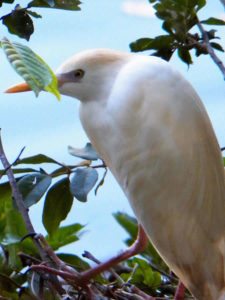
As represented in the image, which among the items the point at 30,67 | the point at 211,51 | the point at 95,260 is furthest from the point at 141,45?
the point at 30,67

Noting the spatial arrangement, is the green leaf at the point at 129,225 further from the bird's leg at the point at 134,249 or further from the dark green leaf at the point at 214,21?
the dark green leaf at the point at 214,21

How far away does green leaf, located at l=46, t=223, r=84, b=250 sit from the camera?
4.31 ft

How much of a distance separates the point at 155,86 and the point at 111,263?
309mm

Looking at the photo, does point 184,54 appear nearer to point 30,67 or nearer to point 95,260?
point 95,260

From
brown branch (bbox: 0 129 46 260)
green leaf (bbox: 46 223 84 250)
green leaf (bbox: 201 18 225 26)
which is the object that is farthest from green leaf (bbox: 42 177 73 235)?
green leaf (bbox: 201 18 225 26)

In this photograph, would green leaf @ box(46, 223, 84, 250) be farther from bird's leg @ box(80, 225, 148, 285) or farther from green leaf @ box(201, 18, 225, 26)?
green leaf @ box(201, 18, 225, 26)

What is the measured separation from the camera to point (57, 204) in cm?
133

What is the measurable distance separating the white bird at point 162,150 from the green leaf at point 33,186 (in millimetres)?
109

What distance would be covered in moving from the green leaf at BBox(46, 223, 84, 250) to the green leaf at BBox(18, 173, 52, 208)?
0.09m

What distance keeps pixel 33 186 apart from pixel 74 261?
162 millimetres

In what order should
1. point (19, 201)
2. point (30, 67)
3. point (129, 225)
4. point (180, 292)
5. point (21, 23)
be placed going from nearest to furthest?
1. point (30, 67)
2. point (19, 201)
3. point (21, 23)
4. point (180, 292)
5. point (129, 225)

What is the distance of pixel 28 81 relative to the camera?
2.62ft

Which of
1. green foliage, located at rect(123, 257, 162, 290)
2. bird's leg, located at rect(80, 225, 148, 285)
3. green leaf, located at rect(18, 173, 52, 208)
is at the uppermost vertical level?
green leaf, located at rect(18, 173, 52, 208)

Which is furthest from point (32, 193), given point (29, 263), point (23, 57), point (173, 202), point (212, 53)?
point (23, 57)
